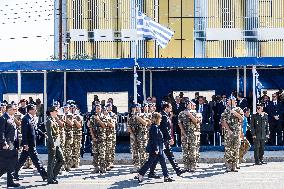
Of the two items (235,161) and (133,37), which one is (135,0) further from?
(235,161)

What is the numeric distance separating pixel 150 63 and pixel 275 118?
473 cm

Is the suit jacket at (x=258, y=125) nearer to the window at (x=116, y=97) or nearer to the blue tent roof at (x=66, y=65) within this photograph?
the blue tent roof at (x=66, y=65)

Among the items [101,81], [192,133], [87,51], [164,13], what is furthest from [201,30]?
[192,133]

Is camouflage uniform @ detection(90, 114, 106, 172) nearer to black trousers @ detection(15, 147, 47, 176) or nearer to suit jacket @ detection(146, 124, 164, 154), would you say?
black trousers @ detection(15, 147, 47, 176)

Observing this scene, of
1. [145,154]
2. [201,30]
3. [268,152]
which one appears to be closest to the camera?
[145,154]

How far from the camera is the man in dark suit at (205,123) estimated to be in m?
23.9

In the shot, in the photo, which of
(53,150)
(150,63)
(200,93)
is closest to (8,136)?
(53,150)

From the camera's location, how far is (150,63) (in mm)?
23266

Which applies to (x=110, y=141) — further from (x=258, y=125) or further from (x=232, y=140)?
(x=258, y=125)

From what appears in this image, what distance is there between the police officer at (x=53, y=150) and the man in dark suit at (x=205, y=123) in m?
8.26

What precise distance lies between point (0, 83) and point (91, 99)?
3870mm

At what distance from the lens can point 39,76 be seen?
2681 centimetres

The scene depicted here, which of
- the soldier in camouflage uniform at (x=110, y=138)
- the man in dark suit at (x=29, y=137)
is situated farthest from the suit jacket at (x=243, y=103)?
the man in dark suit at (x=29, y=137)

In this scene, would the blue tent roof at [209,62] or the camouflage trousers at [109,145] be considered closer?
the camouflage trousers at [109,145]
